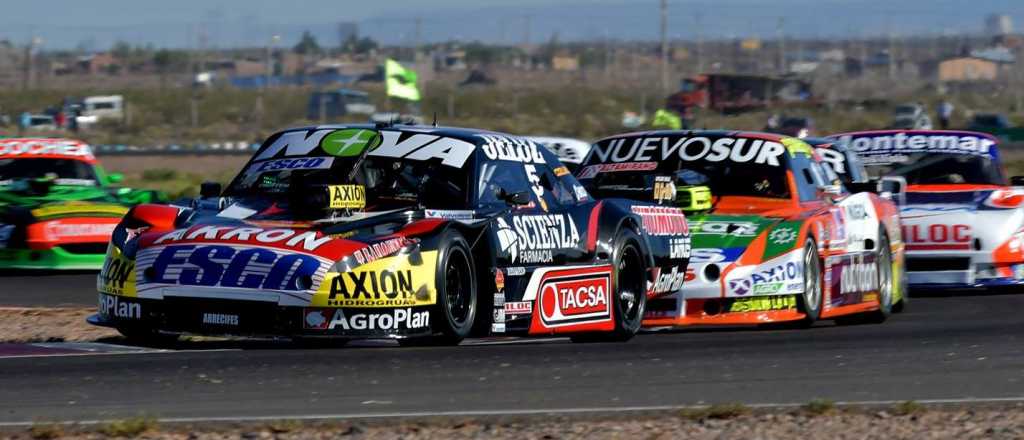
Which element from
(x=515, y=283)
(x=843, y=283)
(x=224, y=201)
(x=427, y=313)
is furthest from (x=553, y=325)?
(x=843, y=283)

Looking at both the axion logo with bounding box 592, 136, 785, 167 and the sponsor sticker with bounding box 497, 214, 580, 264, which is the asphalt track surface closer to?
the sponsor sticker with bounding box 497, 214, 580, 264

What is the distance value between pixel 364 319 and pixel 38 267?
8.76 meters

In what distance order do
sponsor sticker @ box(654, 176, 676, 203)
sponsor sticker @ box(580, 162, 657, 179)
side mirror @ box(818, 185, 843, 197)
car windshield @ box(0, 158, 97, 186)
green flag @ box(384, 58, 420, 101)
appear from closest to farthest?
1. sponsor sticker @ box(654, 176, 676, 203)
2. sponsor sticker @ box(580, 162, 657, 179)
3. side mirror @ box(818, 185, 843, 197)
4. car windshield @ box(0, 158, 97, 186)
5. green flag @ box(384, 58, 420, 101)

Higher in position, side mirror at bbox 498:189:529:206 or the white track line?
side mirror at bbox 498:189:529:206

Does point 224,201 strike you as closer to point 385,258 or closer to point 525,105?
point 385,258

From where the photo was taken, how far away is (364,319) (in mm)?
8039

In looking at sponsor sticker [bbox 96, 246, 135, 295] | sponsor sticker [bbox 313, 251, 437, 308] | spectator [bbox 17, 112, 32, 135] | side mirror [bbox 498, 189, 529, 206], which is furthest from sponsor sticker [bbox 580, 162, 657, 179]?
spectator [bbox 17, 112, 32, 135]

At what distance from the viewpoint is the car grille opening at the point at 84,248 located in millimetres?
15984

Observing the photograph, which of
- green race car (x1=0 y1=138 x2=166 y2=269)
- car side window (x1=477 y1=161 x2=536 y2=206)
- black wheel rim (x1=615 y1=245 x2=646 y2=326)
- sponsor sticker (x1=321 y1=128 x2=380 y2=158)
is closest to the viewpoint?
car side window (x1=477 y1=161 x2=536 y2=206)

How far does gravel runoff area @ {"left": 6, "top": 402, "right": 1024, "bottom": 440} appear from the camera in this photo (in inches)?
238

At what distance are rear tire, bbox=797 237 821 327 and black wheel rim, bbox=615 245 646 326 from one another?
1.18 meters

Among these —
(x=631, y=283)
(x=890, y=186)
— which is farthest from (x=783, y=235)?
(x=890, y=186)

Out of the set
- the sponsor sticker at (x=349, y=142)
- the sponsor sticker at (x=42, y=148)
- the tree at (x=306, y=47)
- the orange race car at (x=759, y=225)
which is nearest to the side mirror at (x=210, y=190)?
the sponsor sticker at (x=349, y=142)

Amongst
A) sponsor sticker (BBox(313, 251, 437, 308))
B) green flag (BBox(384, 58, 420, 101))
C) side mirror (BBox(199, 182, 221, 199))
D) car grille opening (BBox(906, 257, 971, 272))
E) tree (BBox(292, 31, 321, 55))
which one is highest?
tree (BBox(292, 31, 321, 55))
